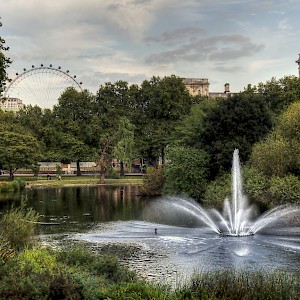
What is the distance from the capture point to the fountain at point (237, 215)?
32750 mm

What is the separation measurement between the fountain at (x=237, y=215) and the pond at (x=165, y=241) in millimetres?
937

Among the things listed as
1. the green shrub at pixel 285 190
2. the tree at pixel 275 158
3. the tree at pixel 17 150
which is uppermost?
the tree at pixel 17 150

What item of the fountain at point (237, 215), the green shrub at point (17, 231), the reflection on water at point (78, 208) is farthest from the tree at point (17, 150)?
the green shrub at point (17, 231)

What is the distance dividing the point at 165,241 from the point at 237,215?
28.0 ft

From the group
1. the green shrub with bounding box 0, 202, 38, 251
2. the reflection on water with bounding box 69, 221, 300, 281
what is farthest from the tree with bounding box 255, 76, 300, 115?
the green shrub with bounding box 0, 202, 38, 251

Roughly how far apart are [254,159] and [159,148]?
46.7 meters

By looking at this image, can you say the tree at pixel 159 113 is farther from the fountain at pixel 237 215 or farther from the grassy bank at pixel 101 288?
the grassy bank at pixel 101 288

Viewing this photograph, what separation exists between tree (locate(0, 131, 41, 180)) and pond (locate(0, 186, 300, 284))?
35.1 meters

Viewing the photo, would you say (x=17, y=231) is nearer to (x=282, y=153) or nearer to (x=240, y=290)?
(x=240, y=290)

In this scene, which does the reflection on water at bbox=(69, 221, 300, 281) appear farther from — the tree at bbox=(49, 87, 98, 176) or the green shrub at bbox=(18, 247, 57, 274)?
the tree at bbox=(49, 87, 98, 176)

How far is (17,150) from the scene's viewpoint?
264 ft

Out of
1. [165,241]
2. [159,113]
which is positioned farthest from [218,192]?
[159,113]

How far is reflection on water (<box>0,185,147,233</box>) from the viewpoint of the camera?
3659 centimetres

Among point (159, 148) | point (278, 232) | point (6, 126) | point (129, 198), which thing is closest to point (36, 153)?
point (6, 126)
